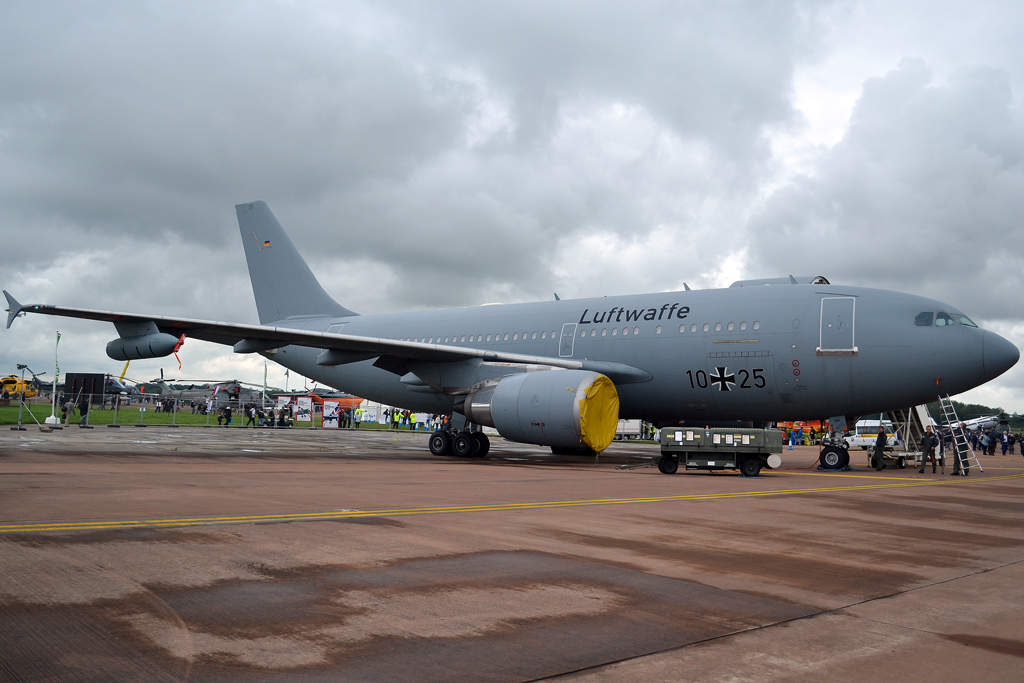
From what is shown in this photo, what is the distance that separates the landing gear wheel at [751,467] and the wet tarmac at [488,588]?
16.8 ft

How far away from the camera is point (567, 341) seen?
20.0 metres

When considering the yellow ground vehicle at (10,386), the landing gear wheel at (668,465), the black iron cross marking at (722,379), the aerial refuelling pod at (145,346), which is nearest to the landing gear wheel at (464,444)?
the landing gear wheel at (668,465)

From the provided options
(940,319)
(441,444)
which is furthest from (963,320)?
(441,444)

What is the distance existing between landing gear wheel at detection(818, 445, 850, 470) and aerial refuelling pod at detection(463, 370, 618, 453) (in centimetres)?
522

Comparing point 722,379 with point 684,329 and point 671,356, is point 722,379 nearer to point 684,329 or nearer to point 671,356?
point 671,356

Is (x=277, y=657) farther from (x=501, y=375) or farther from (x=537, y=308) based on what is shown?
(x=537, y=308)

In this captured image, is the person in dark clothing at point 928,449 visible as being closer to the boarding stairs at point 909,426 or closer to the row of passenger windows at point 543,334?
the boarding stairs at point 909,426

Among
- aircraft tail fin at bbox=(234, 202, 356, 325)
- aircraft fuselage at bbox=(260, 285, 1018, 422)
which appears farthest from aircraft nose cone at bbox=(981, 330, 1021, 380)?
aircraft tail fin at bbox=(234, 202, 356, 325)

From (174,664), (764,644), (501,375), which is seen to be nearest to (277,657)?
(174,664)

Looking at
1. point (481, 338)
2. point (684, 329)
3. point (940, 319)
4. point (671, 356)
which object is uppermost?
→ point (940, 319)

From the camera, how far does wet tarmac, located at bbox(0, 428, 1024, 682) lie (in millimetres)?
3324

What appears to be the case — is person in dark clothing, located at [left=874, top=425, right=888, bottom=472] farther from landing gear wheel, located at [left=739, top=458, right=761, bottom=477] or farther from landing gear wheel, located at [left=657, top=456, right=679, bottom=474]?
landing gear wheel, located at [left=657, top=456, right=679, bottom=474]

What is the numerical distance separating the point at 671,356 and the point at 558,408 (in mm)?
3532

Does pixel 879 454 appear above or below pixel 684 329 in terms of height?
below
